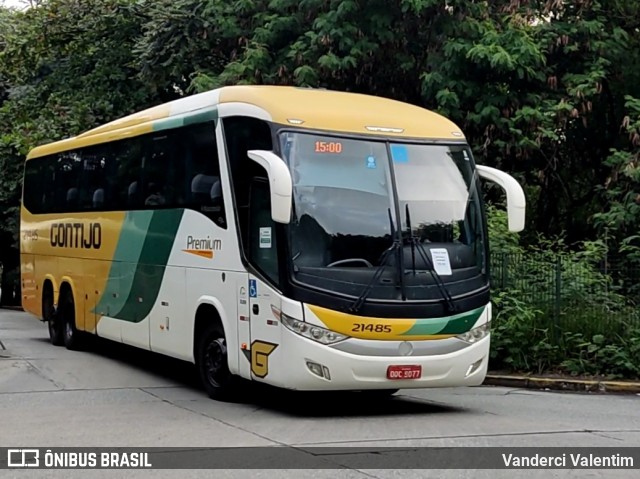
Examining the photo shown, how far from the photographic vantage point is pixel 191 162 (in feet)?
41.9

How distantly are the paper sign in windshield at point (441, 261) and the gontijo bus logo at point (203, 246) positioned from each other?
2.74m

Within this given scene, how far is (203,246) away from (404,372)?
11.0 ft

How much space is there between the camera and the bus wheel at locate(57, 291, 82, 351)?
728 inches

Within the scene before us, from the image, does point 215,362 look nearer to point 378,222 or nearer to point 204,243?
point 204,243

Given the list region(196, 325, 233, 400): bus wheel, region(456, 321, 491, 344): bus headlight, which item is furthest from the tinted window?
region(456, 321, 491, 344): bus headlight

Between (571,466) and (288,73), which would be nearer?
(571,466)

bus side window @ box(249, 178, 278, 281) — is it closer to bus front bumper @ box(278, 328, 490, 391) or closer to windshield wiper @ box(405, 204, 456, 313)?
bus front bumper @ box(278, 328, 490, 391)

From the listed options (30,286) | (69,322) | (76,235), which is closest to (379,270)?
(76,235)

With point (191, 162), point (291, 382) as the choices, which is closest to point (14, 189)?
point (191, 162)

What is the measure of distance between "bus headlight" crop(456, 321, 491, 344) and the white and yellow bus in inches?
0.9

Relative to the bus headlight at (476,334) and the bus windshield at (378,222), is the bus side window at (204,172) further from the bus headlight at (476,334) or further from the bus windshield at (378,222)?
the bus headlight at (476,334)

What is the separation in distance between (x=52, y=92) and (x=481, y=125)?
631 inches

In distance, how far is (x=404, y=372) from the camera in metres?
10.4
